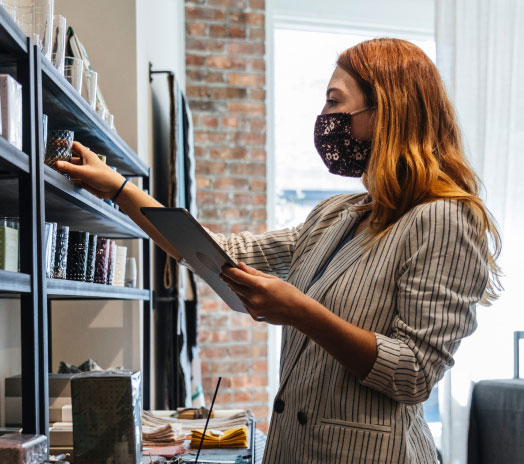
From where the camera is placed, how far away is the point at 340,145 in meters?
1.39

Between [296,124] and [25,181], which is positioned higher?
[296,124]

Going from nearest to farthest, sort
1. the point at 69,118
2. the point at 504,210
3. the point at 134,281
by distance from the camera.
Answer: the point at 69,118
the point at 134,281
the point at 504,210

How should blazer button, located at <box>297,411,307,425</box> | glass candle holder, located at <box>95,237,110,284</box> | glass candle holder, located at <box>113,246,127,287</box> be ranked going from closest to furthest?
blazer button, located at <box>297,411,307,425</box> → glass candle holder, located at <box>95,237,110,284</box> → glass candle holder, located at <box>113,246,127,287</box>

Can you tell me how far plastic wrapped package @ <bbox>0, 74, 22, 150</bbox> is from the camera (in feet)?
3.30

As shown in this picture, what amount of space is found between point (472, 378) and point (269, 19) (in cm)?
217

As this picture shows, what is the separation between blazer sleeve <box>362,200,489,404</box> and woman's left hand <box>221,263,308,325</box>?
0.50ft

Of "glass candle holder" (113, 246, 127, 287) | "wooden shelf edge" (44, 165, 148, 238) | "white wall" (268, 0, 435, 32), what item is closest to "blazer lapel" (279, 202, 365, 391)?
"wooden shelf edge" (44, 165, 148, 238)

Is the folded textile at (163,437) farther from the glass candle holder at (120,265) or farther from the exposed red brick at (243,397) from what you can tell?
the exposed red brick at (243,397)

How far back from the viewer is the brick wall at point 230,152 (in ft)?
11.7

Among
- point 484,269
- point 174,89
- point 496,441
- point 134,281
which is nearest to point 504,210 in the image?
point 496,441

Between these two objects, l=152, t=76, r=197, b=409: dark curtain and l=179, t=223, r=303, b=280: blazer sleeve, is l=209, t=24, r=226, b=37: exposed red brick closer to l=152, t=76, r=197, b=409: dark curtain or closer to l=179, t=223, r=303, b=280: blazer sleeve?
l=152, t=76, r=197, b=409: dark curtain

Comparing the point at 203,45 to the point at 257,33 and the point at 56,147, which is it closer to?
the point at 257,33

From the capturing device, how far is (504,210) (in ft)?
10.3

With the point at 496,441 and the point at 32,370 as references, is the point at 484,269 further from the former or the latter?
the point at 496,441
